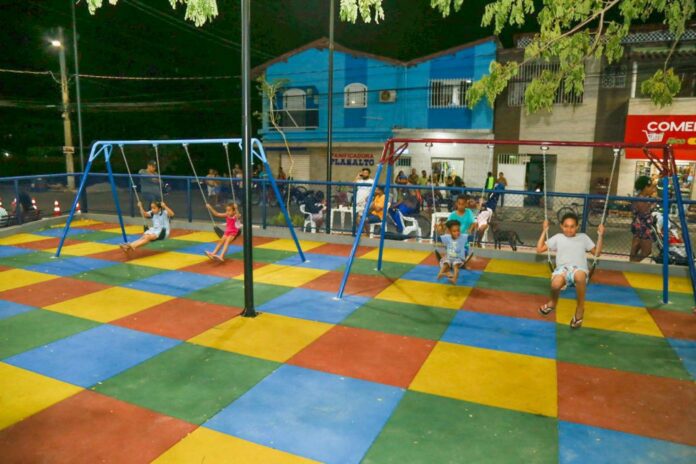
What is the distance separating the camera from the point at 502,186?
2130 centimetres

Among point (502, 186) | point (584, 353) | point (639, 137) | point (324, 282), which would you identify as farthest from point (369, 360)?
point (639, 137)

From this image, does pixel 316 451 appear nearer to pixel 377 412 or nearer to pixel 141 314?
pixel 377 412

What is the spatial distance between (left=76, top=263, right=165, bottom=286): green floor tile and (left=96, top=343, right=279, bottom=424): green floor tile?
12.4ft

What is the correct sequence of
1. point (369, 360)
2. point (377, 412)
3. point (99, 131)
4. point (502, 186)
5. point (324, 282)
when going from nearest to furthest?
point (377, 412), point (369, 360), point (324, 282), point (502, 186), point (99, 131)

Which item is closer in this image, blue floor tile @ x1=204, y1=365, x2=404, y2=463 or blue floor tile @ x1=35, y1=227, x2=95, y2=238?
blue floor tile @ x1=204, y1=365, x2=404, y2=463

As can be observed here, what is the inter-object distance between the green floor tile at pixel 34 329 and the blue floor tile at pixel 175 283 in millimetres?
1564

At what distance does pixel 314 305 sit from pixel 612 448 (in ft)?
14.9

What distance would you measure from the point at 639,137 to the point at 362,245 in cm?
1655

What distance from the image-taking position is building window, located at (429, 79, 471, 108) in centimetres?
2788

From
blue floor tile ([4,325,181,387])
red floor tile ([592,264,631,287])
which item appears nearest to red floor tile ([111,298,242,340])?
blue floor tile ([4,325,181,387])

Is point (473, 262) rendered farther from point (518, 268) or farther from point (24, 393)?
point (24, 393)

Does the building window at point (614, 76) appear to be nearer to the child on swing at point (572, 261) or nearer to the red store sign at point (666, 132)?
the red store sign at point (666, 132)

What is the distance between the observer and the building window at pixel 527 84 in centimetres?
2411

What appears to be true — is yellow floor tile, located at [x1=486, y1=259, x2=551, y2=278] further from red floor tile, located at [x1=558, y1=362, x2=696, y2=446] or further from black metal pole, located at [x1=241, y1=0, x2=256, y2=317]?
black metal pole, located at [x1=241, y1=0, x2=256, y2=317]
